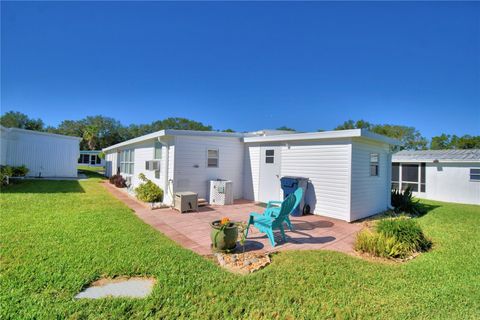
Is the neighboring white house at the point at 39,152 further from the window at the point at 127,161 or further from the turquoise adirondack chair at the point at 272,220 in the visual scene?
the turquoise adirondack chair at the point at 272,220

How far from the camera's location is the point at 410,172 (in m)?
14.4

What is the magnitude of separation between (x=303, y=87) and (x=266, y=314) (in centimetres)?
1700

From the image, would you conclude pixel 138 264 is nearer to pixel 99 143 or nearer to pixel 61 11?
pixel 61 11

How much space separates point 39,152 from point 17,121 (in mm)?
33662

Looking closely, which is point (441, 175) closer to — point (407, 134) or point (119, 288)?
point (119, 288)

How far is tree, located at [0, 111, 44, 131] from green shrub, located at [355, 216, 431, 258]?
5256 centimetres

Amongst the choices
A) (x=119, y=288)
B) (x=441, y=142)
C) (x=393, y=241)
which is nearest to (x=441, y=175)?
(x=393, y=241)

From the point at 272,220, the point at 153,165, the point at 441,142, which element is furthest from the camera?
the point at 441,142

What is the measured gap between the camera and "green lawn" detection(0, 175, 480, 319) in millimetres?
2490

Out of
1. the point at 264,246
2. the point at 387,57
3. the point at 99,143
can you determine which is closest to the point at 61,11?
the point at 264,246

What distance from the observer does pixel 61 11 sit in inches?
286

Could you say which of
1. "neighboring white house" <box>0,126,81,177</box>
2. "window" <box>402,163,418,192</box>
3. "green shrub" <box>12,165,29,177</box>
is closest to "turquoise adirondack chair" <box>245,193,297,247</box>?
"window" <box>402,163,418,192</box>

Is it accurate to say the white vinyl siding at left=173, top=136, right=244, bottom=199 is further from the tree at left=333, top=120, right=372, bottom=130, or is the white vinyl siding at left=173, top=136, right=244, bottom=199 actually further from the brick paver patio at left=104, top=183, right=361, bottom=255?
the tree at left=333, top=120, right=372, bottom=130

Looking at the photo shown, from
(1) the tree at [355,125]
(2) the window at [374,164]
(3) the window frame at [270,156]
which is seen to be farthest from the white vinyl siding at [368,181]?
(1) the tree at [355,125]
